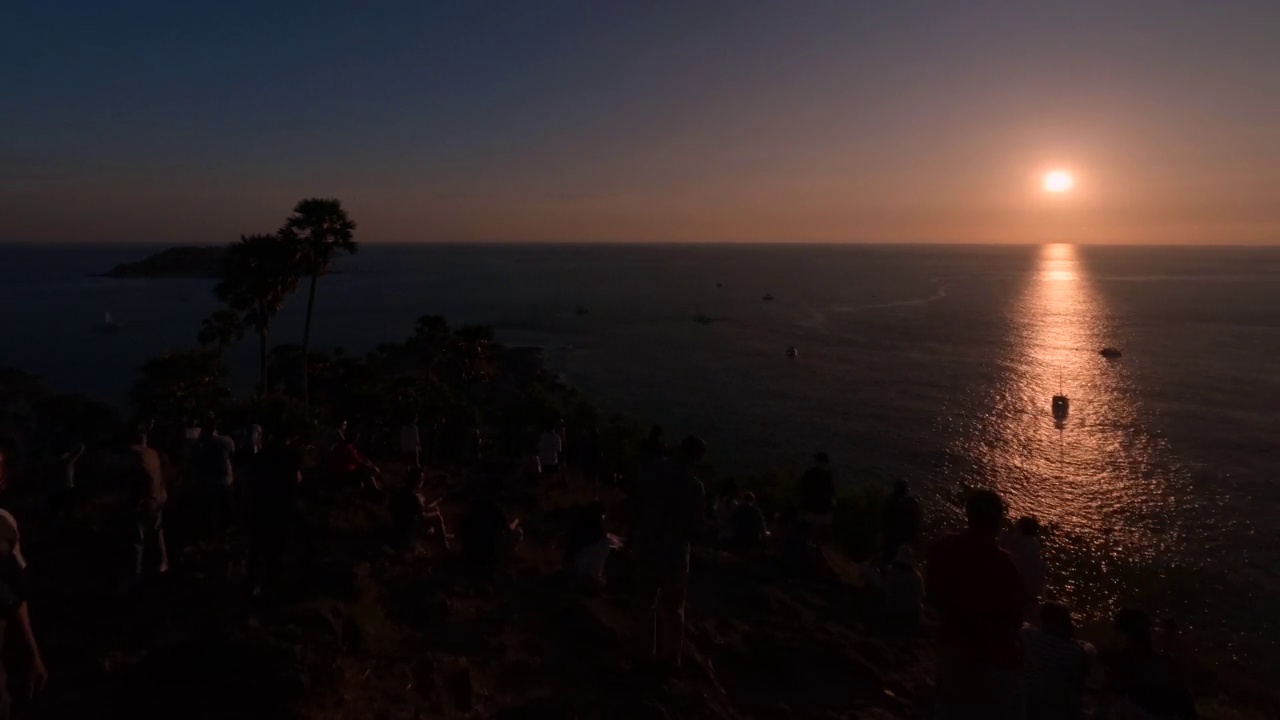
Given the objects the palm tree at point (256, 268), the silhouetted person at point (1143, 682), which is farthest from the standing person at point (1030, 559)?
the palm tree at point (256, 268)

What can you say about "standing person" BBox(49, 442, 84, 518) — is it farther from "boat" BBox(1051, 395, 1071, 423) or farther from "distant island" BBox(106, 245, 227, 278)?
"distant island" BBox(106, 245, 227, 278)

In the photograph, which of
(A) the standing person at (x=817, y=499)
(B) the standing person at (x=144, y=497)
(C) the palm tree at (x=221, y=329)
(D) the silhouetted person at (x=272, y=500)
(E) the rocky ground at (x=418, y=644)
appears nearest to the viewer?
(E) the rocky ground at (x=418, y=644)

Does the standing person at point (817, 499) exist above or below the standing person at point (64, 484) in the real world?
below

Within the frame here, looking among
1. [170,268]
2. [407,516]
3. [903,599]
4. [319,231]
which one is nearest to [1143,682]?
[903,599]

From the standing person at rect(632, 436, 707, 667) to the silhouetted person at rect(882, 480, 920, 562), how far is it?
4784mm

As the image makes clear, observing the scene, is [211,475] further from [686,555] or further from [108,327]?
[108,327]

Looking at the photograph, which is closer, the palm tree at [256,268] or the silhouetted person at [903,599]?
the silhouetted person at [903,599]

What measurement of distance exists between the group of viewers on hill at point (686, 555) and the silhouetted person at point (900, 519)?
0.02 meters

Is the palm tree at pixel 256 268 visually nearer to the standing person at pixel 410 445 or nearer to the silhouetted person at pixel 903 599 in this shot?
the standing person at pixel 410 445

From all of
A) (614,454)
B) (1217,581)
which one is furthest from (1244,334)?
(614,454)

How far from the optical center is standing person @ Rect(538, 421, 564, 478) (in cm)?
1575

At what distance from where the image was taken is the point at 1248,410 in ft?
174

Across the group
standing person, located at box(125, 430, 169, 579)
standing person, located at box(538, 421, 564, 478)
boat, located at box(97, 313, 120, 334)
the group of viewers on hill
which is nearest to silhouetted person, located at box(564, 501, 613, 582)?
the group of viewers on hill

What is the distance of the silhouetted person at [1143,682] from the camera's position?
568 cm
